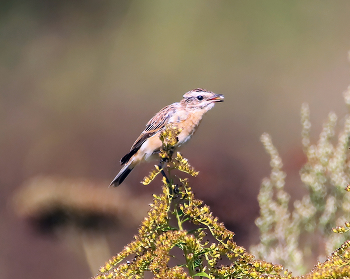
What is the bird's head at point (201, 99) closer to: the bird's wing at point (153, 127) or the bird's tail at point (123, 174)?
the bird's wing at point (153, 127)

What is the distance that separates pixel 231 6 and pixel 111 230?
12755 mm

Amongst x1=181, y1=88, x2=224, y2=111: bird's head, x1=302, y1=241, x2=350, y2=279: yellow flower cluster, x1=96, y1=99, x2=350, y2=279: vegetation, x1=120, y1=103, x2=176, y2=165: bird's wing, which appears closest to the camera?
x1=302, y1=241, x2=350, y2=279: yellow flower cluster

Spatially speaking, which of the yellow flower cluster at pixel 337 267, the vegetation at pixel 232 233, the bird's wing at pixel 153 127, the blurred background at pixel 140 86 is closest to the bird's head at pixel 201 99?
the bird's wing at pixel 153 127

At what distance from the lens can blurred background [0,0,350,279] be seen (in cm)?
523

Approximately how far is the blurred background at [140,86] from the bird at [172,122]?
0.58 feet

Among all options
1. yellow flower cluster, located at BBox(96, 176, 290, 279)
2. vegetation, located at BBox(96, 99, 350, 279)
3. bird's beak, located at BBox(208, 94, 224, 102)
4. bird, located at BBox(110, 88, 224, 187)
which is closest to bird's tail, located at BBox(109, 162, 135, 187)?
bird, located at BBox(110, 88, 224, 187)

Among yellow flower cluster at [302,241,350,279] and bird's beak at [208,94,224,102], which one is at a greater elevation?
bird's beak at [208,94,224,102]

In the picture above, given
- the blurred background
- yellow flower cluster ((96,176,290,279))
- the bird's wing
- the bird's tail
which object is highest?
the blurred background

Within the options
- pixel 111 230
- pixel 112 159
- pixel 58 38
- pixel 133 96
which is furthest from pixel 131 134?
pixel 58 38

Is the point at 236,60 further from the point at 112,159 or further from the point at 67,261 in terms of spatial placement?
the point at 67,261

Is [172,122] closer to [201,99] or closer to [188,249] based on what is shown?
[201,99]

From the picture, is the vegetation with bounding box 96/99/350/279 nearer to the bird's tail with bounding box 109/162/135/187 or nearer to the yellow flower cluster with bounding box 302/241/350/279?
the yellow flower cluster with bounding box 302/241/350/279

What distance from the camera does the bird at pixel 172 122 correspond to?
4830 mm

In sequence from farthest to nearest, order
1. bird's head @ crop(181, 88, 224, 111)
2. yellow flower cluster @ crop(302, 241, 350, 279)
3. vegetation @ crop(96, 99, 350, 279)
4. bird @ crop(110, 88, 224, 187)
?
bird's head @ crop(181, 88, 224, 111) < bird @ crop(110, 88, 224, 187) < vegetation @ crop(96, 99, 350, 279) < yellow flower cluster @ crop(302, 241, 350, 279)
